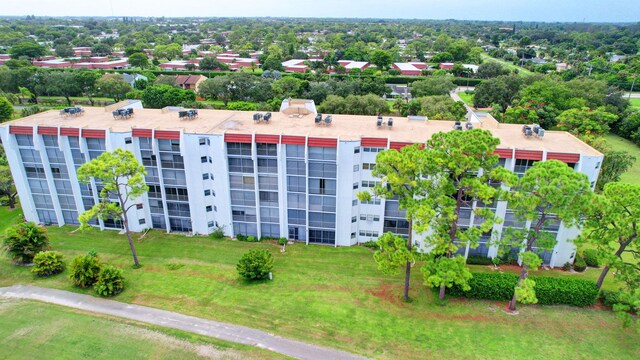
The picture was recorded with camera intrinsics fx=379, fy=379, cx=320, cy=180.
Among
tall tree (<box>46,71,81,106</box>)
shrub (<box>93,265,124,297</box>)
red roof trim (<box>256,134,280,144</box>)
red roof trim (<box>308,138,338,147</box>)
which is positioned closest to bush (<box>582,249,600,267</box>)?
red roof trim (<box>308,138,338,147</box>)

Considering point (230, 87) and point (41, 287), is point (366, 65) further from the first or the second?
point (41, 287)

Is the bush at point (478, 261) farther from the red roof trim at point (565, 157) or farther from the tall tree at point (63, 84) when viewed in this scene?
the tall tree at point (63, 84)

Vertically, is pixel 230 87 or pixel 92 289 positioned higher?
pixel 230 87

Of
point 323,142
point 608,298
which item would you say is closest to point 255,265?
point 323,142

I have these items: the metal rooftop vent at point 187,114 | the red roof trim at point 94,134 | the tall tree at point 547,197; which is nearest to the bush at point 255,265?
the metal rooftop vent at point 187,114

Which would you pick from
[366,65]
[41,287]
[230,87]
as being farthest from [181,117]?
[366,65]
